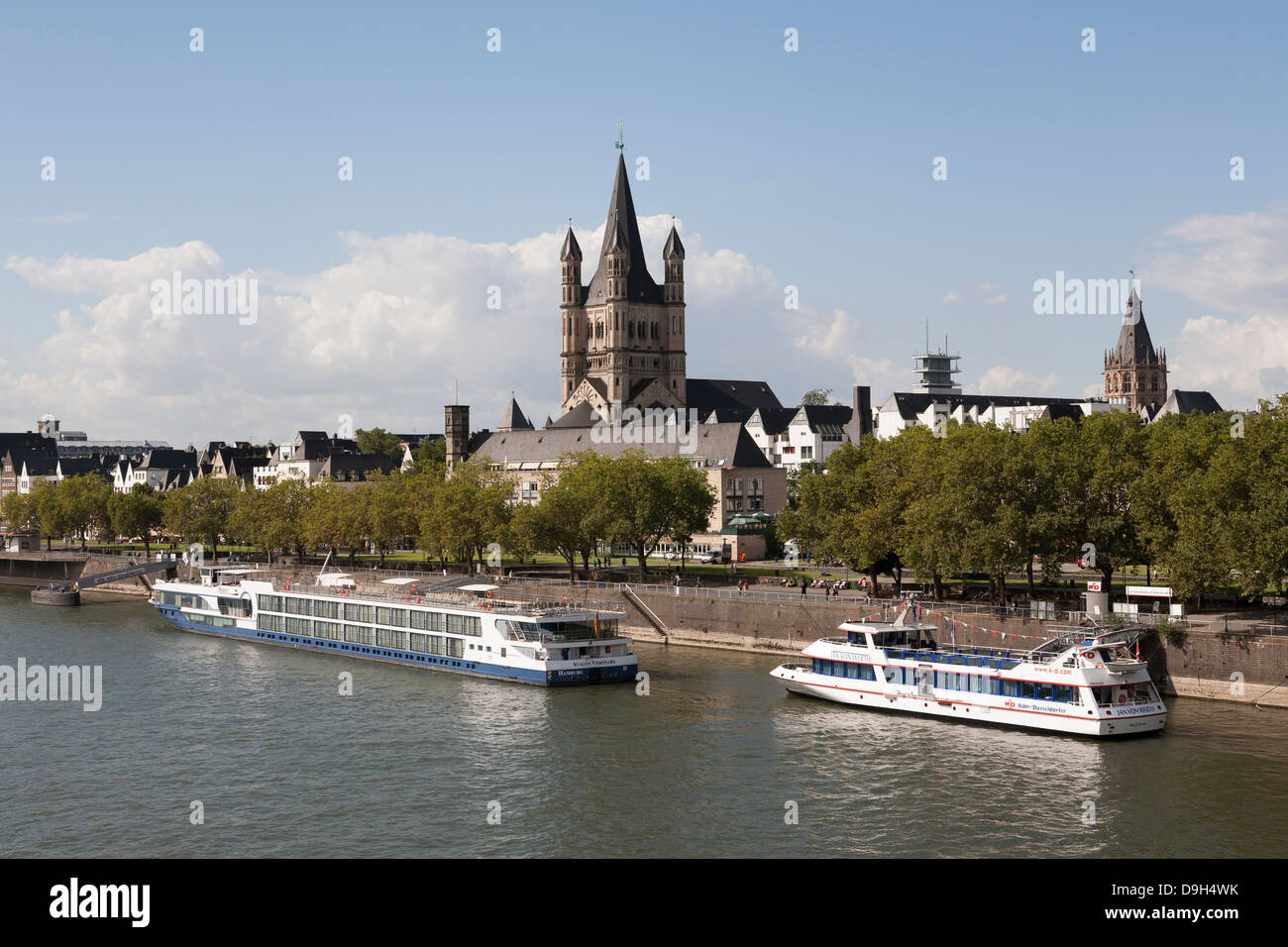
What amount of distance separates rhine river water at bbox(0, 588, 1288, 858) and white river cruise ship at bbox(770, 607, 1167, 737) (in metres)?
1.01

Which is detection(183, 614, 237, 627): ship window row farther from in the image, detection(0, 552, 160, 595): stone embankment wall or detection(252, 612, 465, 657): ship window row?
detection(0, 552, 160, 595): stone embankment wall

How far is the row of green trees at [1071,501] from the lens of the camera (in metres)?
62.6

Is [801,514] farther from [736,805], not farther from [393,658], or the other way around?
[736,805]

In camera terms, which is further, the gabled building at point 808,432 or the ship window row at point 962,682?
the gabled building at point 808,432

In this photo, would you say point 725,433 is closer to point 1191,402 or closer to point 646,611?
point 646,611

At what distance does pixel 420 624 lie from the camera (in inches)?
3022

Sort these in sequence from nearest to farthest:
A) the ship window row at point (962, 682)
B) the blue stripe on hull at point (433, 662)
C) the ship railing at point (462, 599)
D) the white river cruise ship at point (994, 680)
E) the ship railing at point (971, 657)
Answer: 1. the white river cruise ship at point (994, 680)
2. the ship window row at point (962, 682)
3. the ship railing at point (971, 657)
4. the blue stripe on hull at point (433, 662)
5. the ship railing at point (462, 599)

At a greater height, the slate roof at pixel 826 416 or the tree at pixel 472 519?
the slate roof at pixel 826 416

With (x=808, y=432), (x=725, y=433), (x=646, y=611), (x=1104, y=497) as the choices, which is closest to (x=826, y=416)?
(x=808, y=432)

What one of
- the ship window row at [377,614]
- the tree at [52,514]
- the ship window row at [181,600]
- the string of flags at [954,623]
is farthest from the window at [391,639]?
the tree at [52,514]

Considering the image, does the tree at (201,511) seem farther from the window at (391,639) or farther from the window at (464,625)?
the window at (464,625)

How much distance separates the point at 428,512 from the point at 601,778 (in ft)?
239

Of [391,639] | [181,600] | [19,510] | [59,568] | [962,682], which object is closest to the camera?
[962,682]

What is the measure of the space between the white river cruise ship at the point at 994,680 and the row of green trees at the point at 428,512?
39.9 meters
